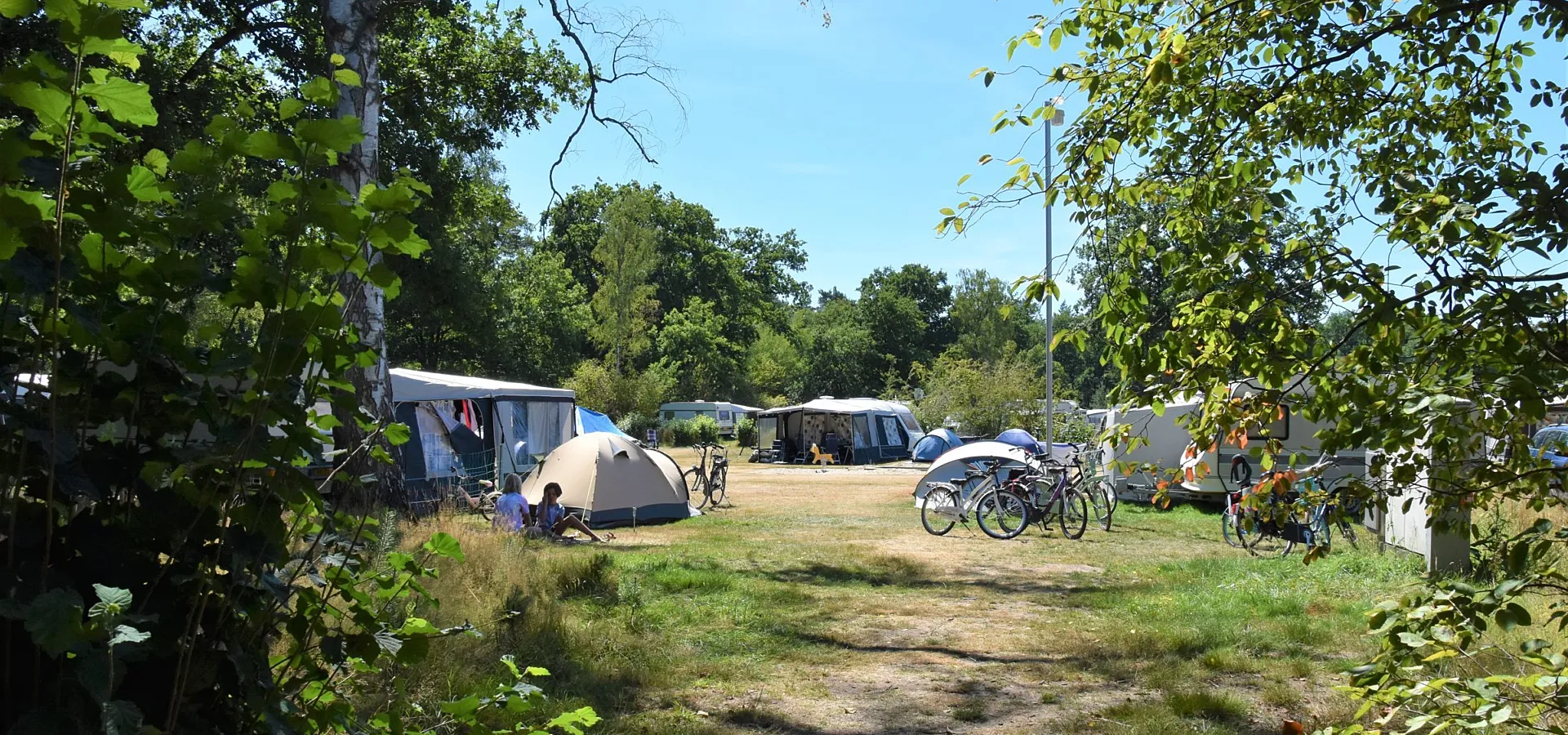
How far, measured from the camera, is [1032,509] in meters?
14.1

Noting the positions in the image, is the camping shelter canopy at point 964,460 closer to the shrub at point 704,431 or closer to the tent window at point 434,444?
the tent window at point 434,444

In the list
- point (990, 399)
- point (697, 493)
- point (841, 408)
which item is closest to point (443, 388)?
point (697, 493)

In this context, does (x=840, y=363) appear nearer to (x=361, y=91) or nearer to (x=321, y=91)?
(x=361, y=91)

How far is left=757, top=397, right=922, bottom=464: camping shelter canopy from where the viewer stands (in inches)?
1417

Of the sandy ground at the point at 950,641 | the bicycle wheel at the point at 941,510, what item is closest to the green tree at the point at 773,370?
the bicycle wheel at the point at 941,510

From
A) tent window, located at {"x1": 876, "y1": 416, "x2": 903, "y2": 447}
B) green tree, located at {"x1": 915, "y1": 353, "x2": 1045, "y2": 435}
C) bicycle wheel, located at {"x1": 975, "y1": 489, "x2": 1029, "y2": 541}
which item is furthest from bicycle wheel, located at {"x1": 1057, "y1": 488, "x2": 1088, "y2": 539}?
tent window, located at {"x1": 876, "y1": 416, "x2": 903, "y2": 447}

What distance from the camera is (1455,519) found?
2701 mm

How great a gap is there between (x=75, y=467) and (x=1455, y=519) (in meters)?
2.86

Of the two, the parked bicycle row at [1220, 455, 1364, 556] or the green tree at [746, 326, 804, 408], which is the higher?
the green tree at [746, 326, 804, 408]

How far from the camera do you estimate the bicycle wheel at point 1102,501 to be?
15336 millimetres

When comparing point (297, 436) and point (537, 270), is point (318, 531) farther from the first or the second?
point (537, 270)

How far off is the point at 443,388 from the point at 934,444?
781 inches

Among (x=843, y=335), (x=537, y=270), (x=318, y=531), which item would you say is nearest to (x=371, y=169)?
(x=318, y=531)

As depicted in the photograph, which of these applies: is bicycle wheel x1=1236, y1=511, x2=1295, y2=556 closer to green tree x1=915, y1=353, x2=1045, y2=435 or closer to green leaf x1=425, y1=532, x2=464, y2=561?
green leaf x1=425, y1=532, x2=464, y2=561
